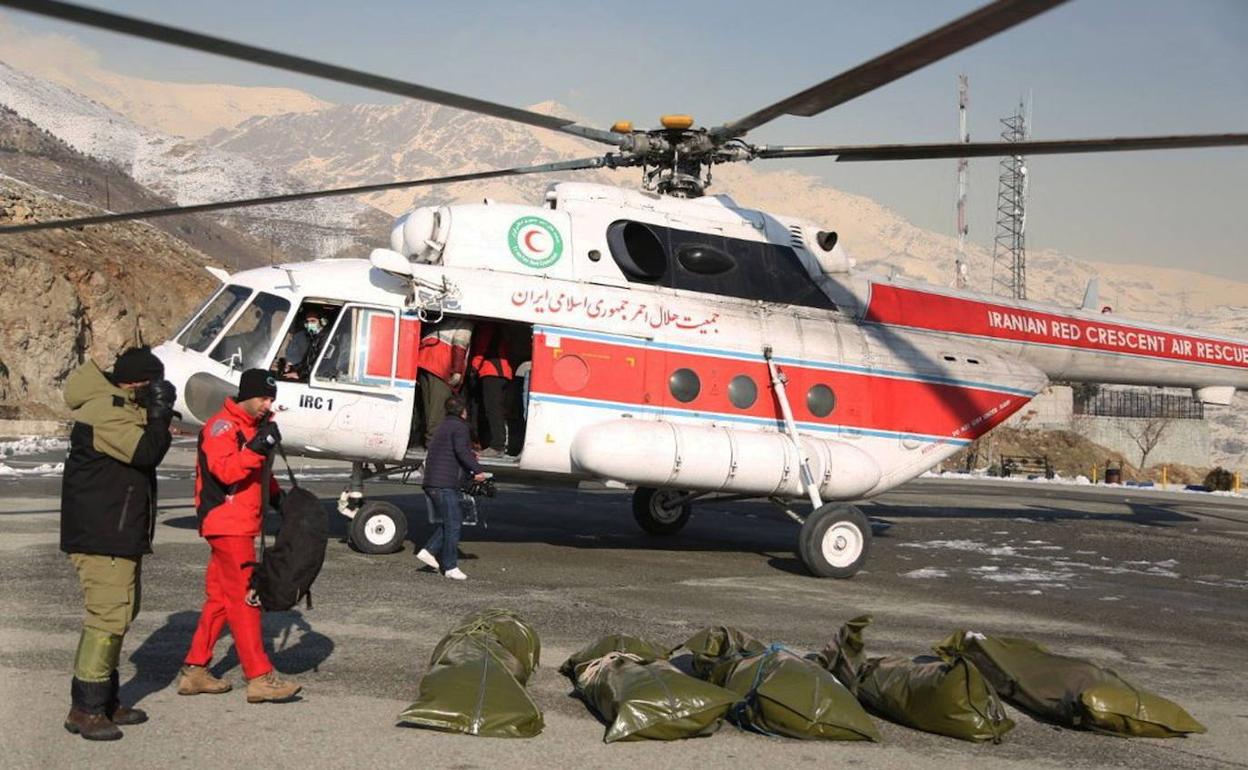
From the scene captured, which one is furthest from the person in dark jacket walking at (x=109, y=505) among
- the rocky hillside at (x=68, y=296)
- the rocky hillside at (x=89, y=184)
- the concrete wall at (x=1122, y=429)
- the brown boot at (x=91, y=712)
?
the rocky hillside at (x=89, y=184)

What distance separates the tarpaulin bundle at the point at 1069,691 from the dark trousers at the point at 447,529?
5.27 metres

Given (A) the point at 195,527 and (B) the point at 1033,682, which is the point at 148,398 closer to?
(B) the point at 1033,682

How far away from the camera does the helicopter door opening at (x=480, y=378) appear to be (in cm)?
1312

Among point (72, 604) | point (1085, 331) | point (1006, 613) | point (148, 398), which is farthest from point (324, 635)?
point (1085, 331)

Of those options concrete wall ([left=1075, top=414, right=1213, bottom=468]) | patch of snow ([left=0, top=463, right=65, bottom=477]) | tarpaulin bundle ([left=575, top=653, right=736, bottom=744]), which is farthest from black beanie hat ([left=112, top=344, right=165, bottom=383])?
concrete wall ([left=1075, top=414, right=1213, bottom=468])

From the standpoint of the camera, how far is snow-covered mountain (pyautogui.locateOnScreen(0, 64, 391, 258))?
14712 centimetres

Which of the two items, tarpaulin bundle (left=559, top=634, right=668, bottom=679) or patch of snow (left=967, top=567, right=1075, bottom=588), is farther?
patch of snow (left=967, top=567, right=1075, bottom=588)

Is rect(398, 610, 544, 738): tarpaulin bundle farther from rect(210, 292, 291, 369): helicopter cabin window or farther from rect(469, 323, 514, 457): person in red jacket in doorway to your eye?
rect(469, 323, 514, 457): person in red jacket in doorway

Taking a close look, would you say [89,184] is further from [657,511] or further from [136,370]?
[136,370]

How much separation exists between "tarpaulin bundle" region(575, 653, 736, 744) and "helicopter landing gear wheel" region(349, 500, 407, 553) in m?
6.31

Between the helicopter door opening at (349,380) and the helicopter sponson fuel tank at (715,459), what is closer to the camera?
the helicopter door opening at (349,380)

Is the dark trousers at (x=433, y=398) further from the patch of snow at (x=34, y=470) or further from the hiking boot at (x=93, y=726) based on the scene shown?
the patch of snow at (x=34, y=470)

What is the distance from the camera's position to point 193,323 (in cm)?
1291

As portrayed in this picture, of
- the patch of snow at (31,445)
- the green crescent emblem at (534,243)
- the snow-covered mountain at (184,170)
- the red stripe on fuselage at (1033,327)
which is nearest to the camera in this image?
the green crescent emblem at (534,243)
